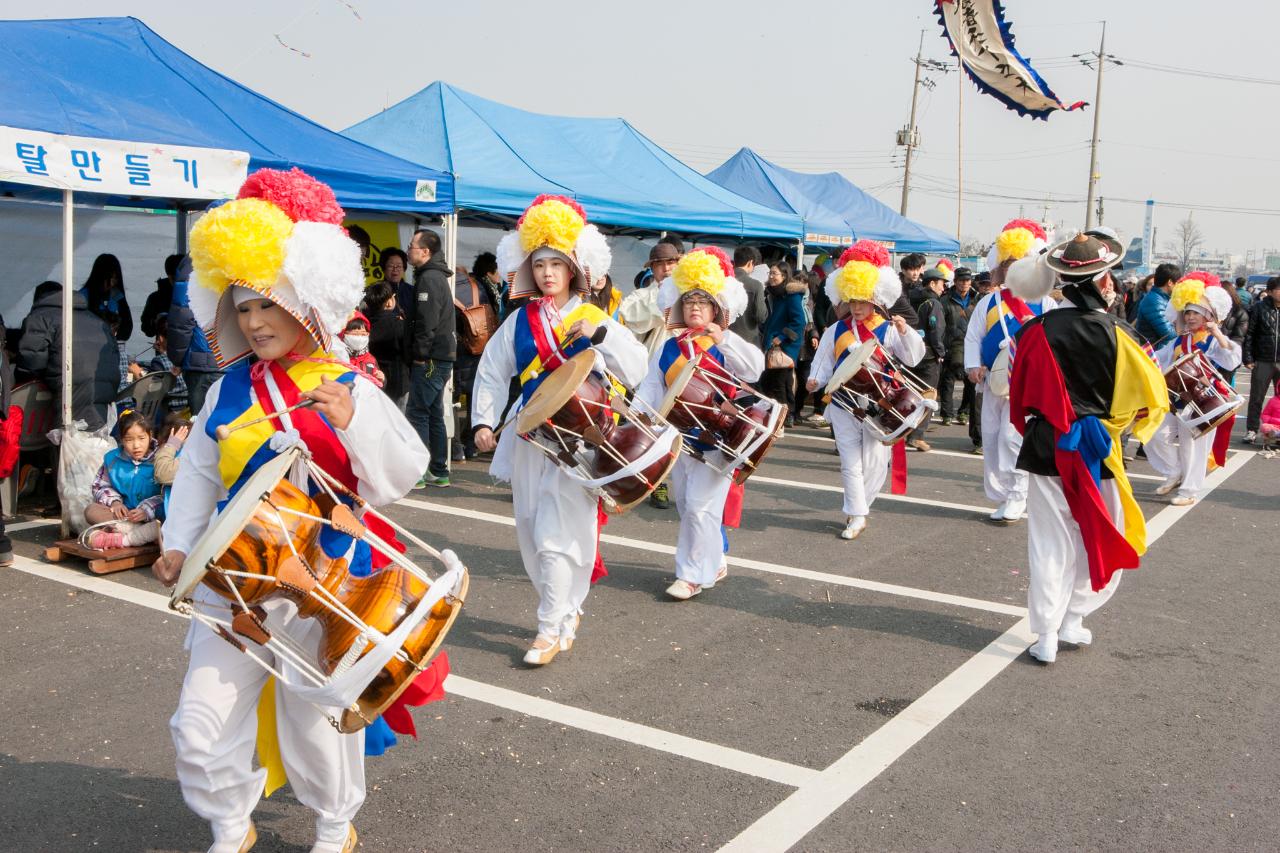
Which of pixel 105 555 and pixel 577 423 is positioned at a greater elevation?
pixel 577 423

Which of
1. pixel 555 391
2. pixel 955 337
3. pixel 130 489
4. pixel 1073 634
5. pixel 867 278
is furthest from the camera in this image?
pixel 955 337

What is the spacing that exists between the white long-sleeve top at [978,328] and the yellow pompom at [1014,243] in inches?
11.0

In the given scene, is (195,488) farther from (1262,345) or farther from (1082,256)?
(1262,345)

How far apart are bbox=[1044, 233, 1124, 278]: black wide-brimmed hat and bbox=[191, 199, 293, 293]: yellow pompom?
142 inches

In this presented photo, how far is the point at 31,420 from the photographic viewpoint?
23.8ft

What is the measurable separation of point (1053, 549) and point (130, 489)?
5163 mm

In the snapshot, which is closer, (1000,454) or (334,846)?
(334,846)

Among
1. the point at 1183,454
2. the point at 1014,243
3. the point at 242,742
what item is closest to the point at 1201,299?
the point at 1183,454

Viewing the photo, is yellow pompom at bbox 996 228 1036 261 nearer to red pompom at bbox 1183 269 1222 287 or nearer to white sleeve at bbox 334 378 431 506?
red pompom at bbox 1183 269 1222 287

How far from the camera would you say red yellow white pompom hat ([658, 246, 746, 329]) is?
6047 mm

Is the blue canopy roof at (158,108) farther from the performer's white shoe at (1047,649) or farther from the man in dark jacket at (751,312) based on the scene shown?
the performer's white shoe at (1047,649)

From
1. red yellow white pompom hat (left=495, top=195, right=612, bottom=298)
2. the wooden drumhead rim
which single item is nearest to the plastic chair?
red yellow white pompom hat (left=495, top=195, right=612, bottom=298)

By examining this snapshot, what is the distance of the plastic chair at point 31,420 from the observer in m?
7.13

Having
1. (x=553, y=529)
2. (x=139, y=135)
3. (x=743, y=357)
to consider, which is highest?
Answer: (x=139, y=135)
